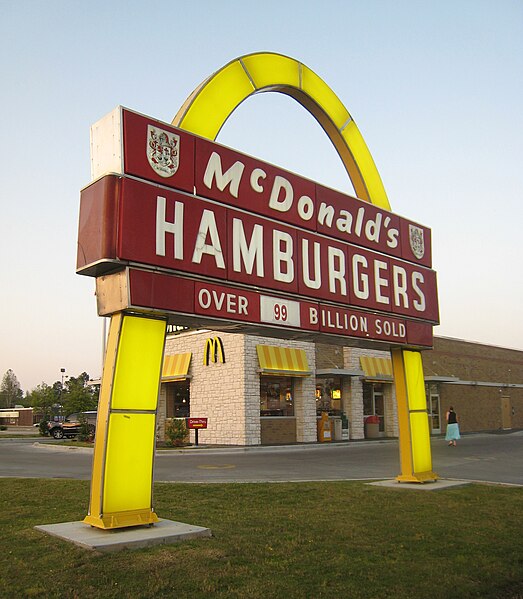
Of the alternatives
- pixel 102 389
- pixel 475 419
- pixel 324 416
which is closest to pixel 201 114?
pixel 102 389

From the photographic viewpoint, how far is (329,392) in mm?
31016

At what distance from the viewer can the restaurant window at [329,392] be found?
3083cm

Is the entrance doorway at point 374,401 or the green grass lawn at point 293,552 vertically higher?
the entrance doorway at point 374,401

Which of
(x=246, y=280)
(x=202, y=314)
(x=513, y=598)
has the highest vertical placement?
(x=246, y=280)

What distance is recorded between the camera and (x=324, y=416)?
2852 centimetres

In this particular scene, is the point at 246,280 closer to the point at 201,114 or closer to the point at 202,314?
the point at 202,314

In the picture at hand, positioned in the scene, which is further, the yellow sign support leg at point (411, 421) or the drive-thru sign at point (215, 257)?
the yellow sign support leg at point (411, 421)

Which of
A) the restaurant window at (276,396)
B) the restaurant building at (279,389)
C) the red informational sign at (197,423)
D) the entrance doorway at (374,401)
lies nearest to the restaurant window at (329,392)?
the restaurant building at (279,389)

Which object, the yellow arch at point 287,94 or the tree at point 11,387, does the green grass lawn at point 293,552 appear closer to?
A: the yellow arch at point 287,94

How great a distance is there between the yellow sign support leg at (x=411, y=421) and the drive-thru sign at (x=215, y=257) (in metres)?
0.03

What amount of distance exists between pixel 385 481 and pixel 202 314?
267 inches

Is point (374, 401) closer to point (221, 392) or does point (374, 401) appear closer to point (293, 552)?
point (221, 392)

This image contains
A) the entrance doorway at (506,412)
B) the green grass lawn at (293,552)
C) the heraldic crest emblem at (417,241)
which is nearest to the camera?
the green grass lawn at (293,552)

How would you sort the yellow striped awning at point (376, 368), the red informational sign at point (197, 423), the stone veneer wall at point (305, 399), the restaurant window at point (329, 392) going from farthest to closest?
the yellow striped awning at point (376, 368)
the restaurant window at point (329, 392)
the stone veneer wall at point (305, 399)
the red informational sign at point (197, 423)
